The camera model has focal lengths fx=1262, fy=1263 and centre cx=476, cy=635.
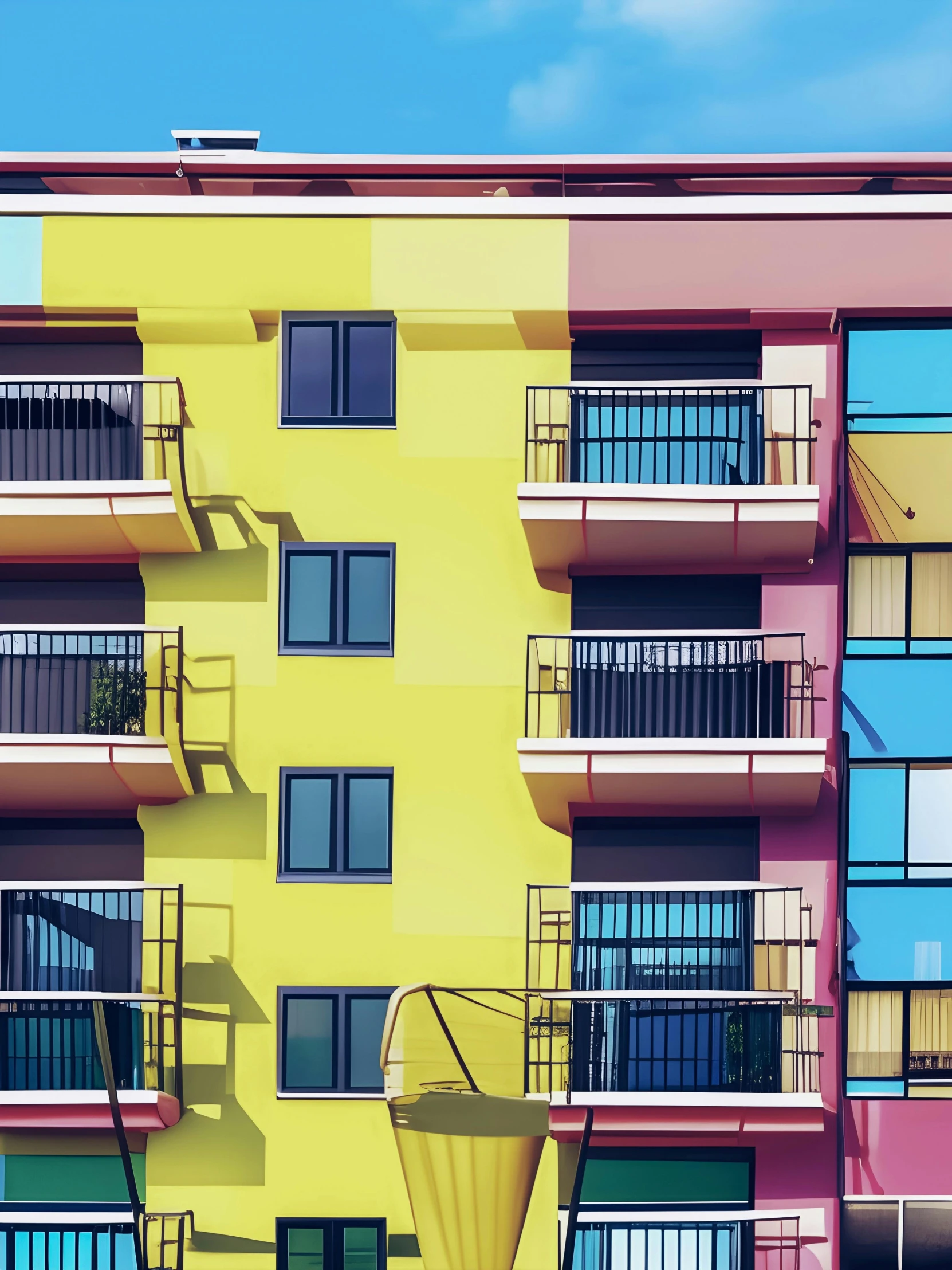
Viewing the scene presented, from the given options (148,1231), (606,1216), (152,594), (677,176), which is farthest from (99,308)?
(606,1216)

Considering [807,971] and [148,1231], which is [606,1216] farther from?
[148,1231]

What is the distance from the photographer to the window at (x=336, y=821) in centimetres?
1617

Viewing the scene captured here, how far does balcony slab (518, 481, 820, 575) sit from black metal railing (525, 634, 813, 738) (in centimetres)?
121

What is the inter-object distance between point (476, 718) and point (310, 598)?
2.67 metres

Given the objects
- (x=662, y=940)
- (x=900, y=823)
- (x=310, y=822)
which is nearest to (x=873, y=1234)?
(x=662, y=940)

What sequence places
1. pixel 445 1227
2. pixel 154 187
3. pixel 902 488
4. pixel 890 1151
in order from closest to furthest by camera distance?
pixel 445 1227 < pixel 890 1151 < pixel 902 488 < pixel 154 187

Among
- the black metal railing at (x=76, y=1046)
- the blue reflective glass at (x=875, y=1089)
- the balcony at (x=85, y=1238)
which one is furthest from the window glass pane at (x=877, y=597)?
the balcony at (x=85, y=1238)

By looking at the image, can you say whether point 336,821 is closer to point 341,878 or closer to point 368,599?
point 341,878

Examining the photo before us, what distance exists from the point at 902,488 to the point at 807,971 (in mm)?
6301

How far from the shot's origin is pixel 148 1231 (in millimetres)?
15594

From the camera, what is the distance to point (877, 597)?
1644 centimetres

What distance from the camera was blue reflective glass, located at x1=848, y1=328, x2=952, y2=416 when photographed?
16375 millimetres

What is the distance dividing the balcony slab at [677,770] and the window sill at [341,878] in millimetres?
2193

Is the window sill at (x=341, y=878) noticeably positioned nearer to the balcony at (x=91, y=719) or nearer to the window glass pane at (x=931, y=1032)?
the balcony at (x=91, y=719)
